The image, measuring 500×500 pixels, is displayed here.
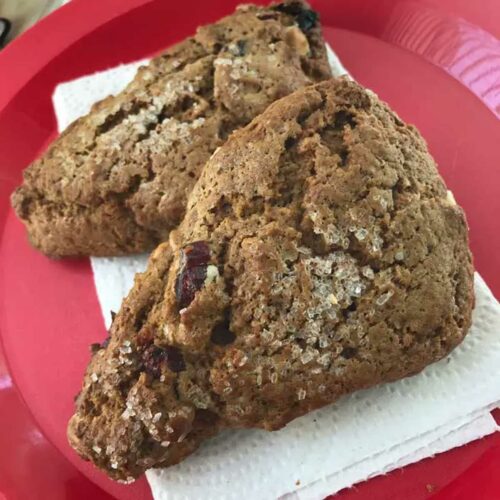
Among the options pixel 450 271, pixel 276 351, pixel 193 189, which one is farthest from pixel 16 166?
pixel 450 271

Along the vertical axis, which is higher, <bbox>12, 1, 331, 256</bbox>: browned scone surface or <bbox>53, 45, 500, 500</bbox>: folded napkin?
<bbox>12, 1, 331, 256</bbox>: browned scone surface

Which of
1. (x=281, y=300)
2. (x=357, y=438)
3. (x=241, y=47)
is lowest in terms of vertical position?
(x=357, y=438)

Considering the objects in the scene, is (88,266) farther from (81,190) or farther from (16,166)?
(16,166)

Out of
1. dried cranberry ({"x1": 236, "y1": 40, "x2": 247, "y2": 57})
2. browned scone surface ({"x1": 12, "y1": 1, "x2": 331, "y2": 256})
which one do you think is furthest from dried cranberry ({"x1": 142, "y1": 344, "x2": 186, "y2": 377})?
dried cranberry ({"x1": 236, "y1": 40, "x2": 247, "y2": 57})

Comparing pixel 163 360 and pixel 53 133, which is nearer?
pixel 163 360

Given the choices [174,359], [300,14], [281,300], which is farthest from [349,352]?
[300,14]

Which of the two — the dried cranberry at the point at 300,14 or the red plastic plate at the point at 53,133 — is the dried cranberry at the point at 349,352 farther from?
the dried cranberry at the point at 300,14

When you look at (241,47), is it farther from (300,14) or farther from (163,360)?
(163,360)

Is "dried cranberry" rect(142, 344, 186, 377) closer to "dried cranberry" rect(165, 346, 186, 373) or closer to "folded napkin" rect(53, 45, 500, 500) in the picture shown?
"dried cranberry" rect(165, 346, 186, 373)
